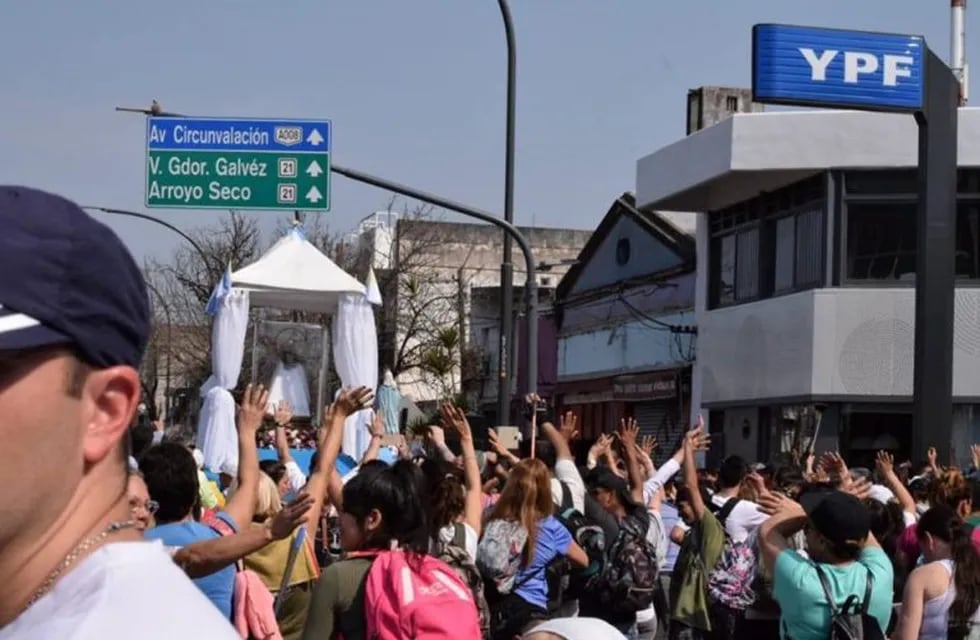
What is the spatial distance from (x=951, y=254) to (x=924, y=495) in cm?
467

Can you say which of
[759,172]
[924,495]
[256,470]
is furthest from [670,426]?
[256,470]

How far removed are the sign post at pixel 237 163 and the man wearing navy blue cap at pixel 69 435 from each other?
20.0 meters

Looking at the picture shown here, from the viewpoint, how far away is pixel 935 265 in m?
16.6

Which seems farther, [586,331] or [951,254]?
[586,331]

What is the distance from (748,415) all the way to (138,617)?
28.6 metres

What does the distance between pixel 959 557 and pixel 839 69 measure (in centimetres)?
1025

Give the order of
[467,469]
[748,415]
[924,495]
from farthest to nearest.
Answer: [748,415]
[924,495]
[467,469]

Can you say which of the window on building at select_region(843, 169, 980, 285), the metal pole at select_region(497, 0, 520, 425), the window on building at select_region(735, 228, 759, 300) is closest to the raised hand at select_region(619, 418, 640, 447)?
the metal pole at select_region(497, 0, 520, 425)

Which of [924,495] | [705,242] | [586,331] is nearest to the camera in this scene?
[924,495]

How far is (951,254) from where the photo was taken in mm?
16656

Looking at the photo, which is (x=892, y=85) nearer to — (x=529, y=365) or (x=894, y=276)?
(x=529, y=365)

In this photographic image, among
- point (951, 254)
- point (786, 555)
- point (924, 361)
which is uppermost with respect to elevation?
point (951, 254)

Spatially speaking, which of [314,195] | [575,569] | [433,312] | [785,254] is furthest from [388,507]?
[433,312]

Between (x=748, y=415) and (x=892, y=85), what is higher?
(x=892, y=85)
